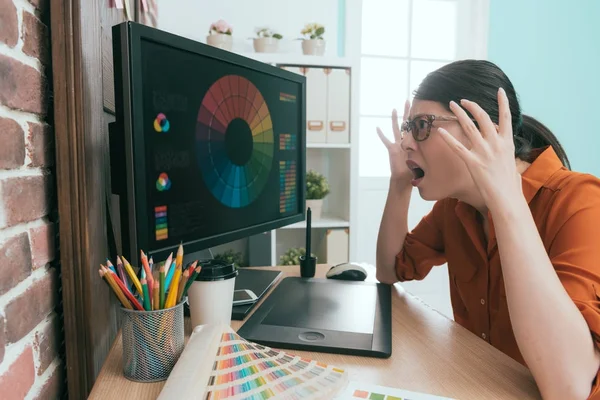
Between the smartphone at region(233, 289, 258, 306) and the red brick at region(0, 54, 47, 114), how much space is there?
0.49m

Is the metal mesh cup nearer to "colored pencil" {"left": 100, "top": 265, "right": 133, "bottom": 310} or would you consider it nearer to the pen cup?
"colored pencil" {"left": 100, "top": 265, "right": 133, "bottom": 310}

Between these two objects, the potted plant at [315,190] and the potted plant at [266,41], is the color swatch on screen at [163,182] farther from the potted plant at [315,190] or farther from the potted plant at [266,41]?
the potted plant at [266,41]

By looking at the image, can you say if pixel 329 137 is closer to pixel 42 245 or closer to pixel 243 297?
pixel 243 297

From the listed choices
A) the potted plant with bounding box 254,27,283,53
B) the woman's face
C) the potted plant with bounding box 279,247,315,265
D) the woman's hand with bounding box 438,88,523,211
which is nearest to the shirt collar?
the woman's face

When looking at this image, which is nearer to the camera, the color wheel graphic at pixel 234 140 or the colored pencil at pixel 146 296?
the colored pencil at pixel 146 296

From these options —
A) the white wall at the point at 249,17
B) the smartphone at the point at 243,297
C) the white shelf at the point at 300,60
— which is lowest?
the smartphone at the point at 243,297

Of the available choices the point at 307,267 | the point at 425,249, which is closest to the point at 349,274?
the point at 307,267

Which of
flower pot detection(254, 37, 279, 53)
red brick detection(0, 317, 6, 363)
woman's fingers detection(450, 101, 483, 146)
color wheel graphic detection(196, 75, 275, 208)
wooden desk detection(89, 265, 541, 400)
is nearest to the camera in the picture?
red brick detection(0, 317, 6, 363)

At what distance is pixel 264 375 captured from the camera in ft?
1.92

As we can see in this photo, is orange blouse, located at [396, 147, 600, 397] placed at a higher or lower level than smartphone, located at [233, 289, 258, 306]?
higher

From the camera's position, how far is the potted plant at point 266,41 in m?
2.26

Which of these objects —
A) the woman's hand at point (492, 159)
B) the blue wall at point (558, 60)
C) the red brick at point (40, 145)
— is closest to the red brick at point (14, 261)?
the red brick at point (40, 145)

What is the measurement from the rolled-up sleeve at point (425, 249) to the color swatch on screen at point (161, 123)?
2.24ft

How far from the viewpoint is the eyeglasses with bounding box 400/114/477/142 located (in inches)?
38.2
